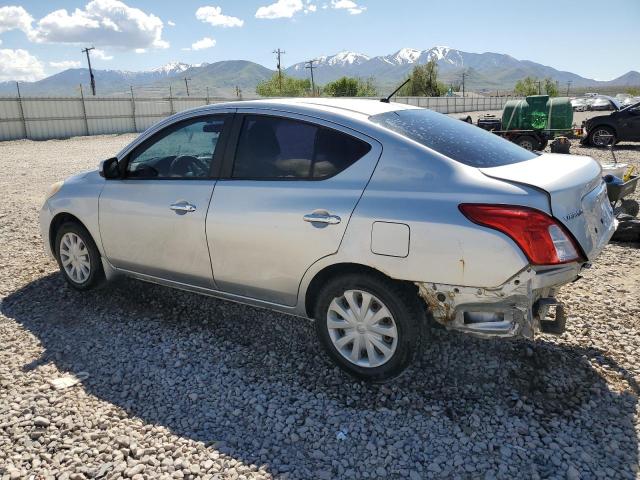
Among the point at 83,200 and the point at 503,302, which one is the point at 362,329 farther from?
the point at 83,200

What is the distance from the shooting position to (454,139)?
330 cm

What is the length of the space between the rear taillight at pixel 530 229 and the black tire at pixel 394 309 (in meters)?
0.61

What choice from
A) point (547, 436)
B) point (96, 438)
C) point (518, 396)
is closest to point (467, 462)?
point (547, 436)

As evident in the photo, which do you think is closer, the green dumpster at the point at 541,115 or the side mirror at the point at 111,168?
the side mirror at the point at 111,168

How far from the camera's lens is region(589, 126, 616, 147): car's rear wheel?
15914 millimetres

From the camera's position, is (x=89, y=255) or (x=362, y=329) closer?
(x=362, y=329)

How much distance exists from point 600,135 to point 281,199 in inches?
626

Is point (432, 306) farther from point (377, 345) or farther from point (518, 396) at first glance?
point (518, 396)

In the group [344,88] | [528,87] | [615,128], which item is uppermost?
[344,88]

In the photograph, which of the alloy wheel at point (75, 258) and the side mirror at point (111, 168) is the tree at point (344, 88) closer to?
the alloy wheel at point (75, 258)

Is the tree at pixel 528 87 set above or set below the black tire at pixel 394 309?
above

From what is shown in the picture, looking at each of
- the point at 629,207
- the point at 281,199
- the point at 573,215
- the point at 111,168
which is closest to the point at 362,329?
the point at 281,199

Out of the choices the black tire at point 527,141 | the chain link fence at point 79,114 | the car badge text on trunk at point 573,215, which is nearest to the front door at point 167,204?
the car badge text on trunk at point 573,215

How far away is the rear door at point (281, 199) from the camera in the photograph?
122 inches
